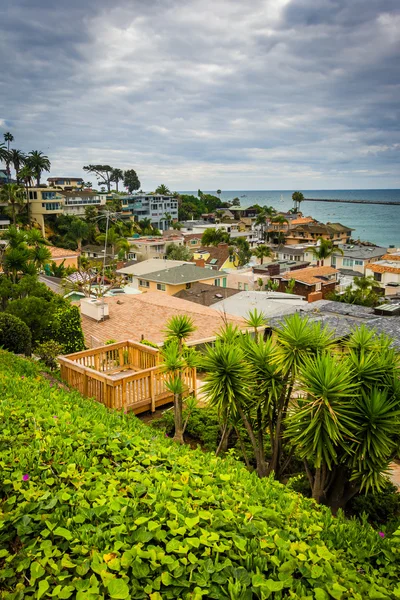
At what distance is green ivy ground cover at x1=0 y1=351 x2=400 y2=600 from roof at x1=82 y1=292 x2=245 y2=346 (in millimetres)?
12493

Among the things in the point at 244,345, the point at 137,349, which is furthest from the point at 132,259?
the point at 244,345

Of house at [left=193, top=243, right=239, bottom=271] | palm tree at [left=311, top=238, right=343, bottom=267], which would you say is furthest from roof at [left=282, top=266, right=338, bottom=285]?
house at [left=193, top=243, right=239, bottom=271]

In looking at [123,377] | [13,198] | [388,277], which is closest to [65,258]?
[13,198]

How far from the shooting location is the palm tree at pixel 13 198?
69625 millimetres

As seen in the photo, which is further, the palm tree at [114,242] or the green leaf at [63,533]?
the palm tree at [114,242]

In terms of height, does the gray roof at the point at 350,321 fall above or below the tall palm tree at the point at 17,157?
below

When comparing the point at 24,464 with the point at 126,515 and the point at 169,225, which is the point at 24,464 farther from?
the point at 169,225

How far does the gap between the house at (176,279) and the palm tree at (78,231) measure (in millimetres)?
34139

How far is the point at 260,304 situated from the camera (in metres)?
28.8

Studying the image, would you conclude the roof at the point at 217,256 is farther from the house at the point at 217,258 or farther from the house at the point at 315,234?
the house at the point at 315,234

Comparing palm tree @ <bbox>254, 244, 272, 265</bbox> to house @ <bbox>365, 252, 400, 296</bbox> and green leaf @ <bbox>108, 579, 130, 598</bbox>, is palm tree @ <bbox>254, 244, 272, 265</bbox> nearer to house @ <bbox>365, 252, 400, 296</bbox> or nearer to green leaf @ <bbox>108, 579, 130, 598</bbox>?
house @ <bbox>365, 252, 400, 296</bbox>

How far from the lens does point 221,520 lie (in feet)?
11.4

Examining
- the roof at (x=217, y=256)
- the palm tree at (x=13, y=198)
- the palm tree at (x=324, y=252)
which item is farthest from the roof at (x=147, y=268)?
the palm tree at (x=13, y=198)

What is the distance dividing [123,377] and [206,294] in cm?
2657
